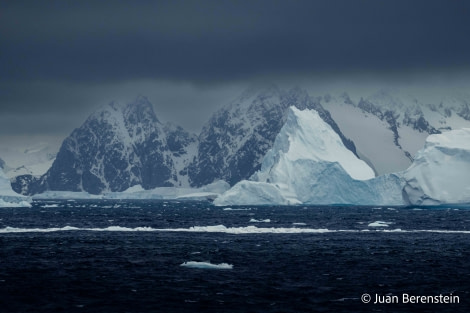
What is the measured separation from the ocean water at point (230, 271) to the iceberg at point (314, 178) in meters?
72.7

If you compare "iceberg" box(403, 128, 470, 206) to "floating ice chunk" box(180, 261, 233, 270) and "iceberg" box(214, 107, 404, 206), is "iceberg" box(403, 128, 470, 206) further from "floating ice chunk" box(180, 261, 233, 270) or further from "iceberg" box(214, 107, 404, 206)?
"floating ice chunk" box(180, 261, 233, 270)

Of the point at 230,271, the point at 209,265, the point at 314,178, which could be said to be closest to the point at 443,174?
the point at 314,178

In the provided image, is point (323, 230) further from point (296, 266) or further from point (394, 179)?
point (394, 179)

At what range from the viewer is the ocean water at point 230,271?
3896 centimetres

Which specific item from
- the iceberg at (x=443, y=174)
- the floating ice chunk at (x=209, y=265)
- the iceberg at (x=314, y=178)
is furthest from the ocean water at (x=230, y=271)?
the iceberg at (x=314, y=178)

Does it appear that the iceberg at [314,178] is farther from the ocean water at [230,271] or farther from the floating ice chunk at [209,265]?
the floating ice chunk at [209,265]

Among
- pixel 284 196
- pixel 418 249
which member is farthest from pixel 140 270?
pixel 284 196

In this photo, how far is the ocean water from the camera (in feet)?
128

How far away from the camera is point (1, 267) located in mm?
50781

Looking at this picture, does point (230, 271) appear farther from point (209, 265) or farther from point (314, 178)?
point (314, 178)

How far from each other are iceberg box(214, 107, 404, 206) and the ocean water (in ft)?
239

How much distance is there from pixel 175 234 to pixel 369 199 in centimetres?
8701

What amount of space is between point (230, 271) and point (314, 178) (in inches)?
4176

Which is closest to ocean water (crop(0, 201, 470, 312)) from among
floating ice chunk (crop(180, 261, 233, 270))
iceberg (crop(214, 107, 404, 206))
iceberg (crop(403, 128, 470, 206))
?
floating ice chunk (crop(180, 261, 233, 270))
